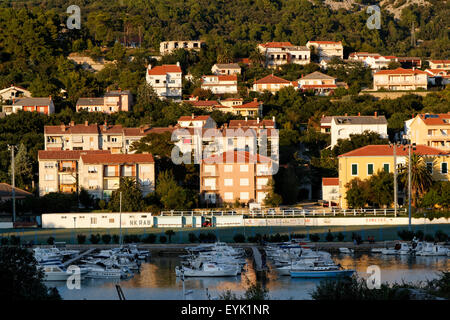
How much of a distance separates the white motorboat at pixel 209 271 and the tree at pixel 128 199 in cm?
1573

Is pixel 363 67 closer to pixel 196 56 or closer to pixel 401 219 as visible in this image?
pixel 196 56

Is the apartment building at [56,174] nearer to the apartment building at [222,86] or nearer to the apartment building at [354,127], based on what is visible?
the apartment building at [354,127]

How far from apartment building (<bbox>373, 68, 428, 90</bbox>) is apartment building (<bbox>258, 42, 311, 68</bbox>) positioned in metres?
15.5

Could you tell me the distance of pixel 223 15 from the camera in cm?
13500

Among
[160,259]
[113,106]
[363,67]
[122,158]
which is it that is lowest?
[160,259]

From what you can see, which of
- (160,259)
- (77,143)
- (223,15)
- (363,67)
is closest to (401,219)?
(160,259)

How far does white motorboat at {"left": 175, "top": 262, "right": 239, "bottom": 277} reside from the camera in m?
34.9

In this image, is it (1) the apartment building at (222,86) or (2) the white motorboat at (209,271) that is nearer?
(2) the white motorboat at (209,271)

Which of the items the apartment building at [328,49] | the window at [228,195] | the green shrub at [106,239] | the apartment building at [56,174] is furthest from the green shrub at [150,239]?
the apartment building at [328,49]

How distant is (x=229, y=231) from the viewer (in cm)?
4600

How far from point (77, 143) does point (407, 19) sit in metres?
93.9

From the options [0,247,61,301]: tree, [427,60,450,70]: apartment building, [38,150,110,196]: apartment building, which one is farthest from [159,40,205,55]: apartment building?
[0,247,61,301]: tree

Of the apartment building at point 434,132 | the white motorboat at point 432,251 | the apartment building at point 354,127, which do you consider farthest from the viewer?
the apartment building at point 354,127

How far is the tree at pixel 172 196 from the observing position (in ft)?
168
